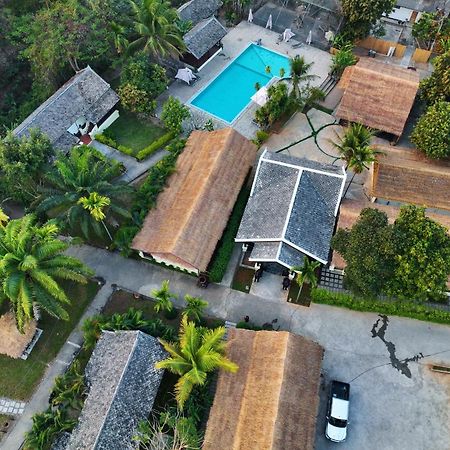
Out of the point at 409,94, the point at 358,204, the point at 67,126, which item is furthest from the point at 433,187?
the point at 67,126

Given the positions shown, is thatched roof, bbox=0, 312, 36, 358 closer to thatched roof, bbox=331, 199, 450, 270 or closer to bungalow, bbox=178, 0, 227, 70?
thatched roof, bbox=331, 199, 450, 270

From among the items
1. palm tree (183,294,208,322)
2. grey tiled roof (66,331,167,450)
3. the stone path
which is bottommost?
the stone path

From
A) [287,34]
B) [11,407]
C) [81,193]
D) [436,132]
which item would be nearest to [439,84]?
[436,132]

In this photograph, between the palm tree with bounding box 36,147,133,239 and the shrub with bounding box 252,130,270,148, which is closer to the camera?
the palm tree with bounding box 36,147,133,239

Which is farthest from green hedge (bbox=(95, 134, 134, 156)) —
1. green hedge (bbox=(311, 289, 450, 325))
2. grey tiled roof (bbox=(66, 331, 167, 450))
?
green hedge (bbox=(311, 289, 450, 325))

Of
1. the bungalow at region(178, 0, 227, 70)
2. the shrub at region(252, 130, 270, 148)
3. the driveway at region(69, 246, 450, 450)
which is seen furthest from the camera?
the bungalow at region(178, 0, 227, 70)

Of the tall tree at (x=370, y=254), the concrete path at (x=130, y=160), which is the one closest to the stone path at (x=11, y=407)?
the concrete path at (x=130, y=160)

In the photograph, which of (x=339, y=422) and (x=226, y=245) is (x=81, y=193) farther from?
(x=339, y=422)
